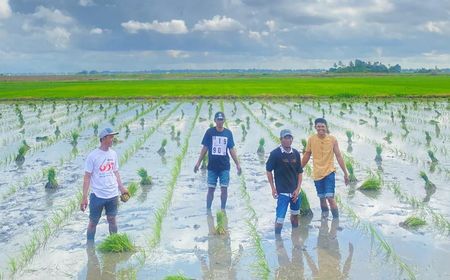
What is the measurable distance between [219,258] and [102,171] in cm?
153

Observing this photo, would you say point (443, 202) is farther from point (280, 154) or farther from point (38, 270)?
point (38, 270)

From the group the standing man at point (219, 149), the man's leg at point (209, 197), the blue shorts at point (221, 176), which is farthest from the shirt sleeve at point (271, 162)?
the man's leg at point (209, 197)

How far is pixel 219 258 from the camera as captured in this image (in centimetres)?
557

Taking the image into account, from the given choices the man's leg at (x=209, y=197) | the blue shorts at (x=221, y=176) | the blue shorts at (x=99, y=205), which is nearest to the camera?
the blue shorts at (x=99, y=205)

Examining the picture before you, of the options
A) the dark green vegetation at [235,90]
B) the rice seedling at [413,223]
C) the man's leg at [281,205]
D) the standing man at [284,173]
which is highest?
the standing man at [284,173]

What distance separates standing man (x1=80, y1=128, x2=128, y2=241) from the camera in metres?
5.65

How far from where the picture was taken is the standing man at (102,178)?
18.5ft

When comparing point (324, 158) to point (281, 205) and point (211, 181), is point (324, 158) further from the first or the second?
point (211, 181)

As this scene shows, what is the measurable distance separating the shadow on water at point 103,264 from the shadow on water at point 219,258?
0.83 metres

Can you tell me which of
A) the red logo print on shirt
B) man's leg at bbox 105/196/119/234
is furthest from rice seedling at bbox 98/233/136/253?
the red logo print on shirt

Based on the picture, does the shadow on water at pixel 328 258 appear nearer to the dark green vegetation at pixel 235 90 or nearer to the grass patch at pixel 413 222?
Result: the grass patch at pixel 413 222

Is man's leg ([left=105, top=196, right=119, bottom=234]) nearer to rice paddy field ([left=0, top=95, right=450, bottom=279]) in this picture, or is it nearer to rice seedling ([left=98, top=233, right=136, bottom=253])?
rice seedling ([left=98, top=233, right=136, bottom=253])

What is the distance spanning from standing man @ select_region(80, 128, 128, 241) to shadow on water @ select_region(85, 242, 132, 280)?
0.42m

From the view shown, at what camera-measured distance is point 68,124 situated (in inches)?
781
